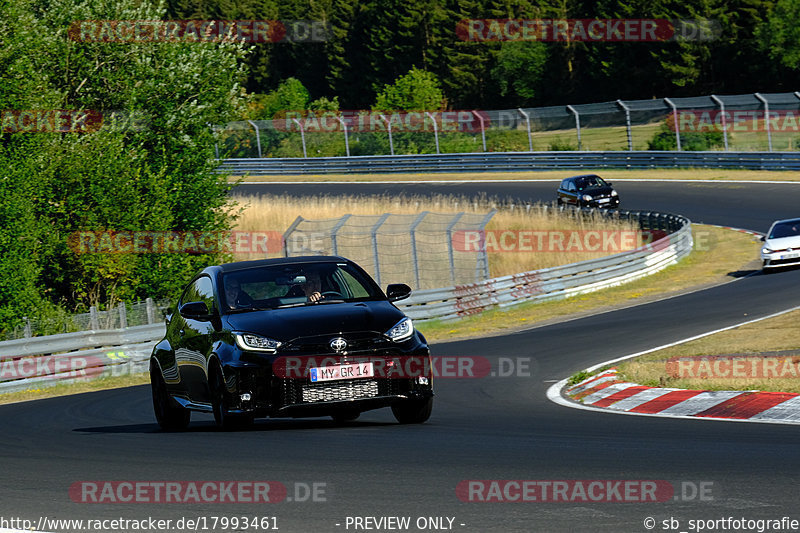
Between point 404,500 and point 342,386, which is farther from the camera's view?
point 342,386

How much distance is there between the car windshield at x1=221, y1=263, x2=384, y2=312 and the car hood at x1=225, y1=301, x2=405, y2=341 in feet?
0.73

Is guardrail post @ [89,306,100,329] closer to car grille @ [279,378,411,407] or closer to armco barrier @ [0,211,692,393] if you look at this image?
armco barrier @ [0,211,692,393]

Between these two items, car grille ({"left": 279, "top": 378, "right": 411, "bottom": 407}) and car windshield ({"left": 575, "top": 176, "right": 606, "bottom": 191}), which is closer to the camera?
car grille ({"left": 279, "top": 378, "right": 411, "bottom": 407})

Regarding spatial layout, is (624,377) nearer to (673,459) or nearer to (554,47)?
(673,459)

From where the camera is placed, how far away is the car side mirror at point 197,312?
998 cm

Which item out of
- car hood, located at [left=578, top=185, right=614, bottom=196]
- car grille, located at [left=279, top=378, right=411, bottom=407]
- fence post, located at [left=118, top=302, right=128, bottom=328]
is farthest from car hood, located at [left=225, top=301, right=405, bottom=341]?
car hood, located at [left=578, top=185, right=614, bottom=196]

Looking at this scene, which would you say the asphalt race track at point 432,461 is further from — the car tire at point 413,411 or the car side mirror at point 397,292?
the car side mirror at point 397,292

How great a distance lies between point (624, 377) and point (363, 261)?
15.3m

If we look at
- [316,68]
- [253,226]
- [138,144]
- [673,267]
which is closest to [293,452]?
[138,144]

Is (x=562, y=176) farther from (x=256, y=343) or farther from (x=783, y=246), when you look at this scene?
(x=256, y=343)

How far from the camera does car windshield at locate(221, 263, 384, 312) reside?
10.0 meters

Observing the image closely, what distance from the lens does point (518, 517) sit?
5.75m

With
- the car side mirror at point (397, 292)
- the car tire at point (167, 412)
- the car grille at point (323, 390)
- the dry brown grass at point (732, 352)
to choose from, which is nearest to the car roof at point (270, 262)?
A: the car side mirror at point (397, 292)

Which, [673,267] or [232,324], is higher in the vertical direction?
[232,324]
